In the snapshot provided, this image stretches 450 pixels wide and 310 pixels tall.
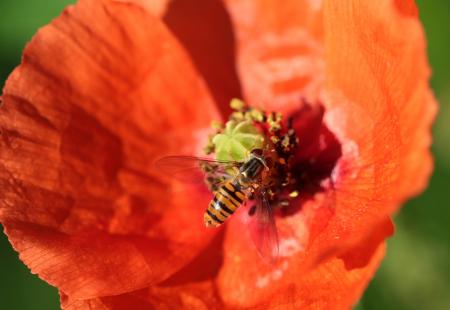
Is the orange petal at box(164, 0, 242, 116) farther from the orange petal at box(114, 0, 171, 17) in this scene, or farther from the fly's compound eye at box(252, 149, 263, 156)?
the fly's compound eye at box(252, 149, 263, 156)

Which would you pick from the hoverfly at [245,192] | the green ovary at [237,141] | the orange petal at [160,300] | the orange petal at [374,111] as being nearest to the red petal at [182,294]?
the orange petal at [160,300]

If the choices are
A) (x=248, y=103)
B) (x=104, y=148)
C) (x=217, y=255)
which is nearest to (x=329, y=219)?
(x=217, y=255)

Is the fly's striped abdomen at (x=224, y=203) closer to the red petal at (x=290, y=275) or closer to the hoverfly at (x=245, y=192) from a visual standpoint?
the hoverfly at (x=245, y=192)

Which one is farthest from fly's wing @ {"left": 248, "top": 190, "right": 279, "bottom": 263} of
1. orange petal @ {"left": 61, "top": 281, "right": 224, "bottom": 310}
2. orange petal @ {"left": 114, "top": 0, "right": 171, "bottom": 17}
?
orange petal @ {"left": 114, "top": 0, "right": 171, "bottom": 17}

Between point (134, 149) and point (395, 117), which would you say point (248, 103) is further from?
point (395, 117)

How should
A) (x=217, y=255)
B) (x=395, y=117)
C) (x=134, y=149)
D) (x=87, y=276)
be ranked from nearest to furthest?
1. (x=395, y=117)
2. (x=87, y=276)
3. (x=217, y=255)
4. (x=134, y=149)
